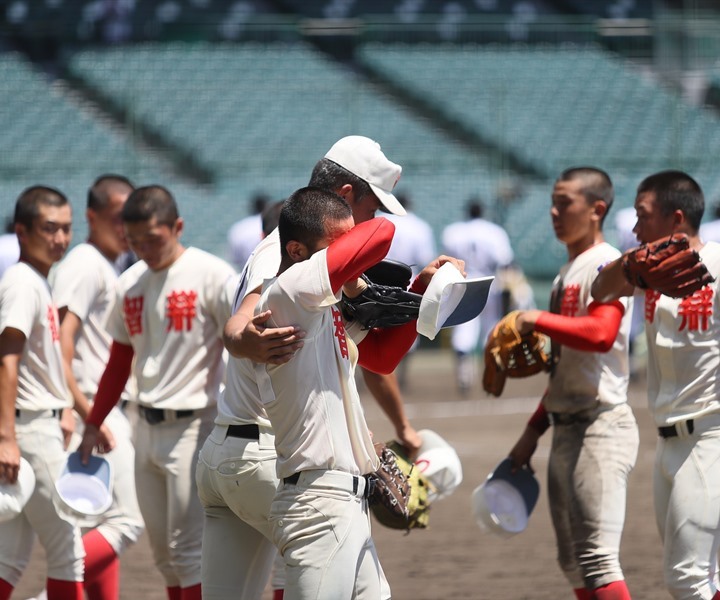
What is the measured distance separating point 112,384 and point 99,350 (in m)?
0.97

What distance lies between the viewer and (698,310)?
16.1 ft

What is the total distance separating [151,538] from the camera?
213 inches

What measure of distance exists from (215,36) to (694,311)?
732 inches

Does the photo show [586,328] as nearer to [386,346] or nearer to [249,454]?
[386,346]

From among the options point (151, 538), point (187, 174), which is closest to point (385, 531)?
point (151, 538)

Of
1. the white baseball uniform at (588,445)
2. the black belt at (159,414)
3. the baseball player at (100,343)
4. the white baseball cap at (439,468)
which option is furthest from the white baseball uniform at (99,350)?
the white baseball uniform at (588,445)

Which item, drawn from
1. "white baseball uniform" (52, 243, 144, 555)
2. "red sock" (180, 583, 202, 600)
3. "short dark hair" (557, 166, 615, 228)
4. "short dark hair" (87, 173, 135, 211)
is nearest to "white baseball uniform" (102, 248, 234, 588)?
"red sock" (180, 583, 202, 600)

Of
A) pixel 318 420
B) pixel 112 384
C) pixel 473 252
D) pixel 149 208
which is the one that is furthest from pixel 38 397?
pixel 473 252

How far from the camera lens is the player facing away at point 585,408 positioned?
16.3 ft

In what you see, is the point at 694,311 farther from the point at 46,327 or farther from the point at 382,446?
the point at 46,327

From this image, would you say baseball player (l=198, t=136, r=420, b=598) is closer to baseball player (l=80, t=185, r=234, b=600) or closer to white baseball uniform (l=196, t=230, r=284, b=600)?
white baseball uniform (l=196, t=230, r=284, b=600)

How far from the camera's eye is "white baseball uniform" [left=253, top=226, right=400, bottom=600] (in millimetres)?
3512

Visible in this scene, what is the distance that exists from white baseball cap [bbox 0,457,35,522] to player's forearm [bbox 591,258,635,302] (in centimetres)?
247

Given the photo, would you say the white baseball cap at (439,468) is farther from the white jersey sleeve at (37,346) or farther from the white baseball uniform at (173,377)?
the white jersey sleeve at (37,346)
